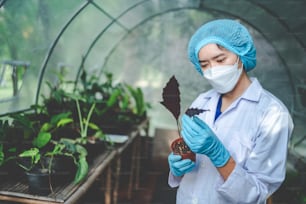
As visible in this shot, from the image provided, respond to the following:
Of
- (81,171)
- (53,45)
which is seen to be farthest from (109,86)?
(81,171)

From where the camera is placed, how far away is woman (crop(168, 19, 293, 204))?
0.94 m

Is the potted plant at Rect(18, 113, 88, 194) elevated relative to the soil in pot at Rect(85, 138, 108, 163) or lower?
elevated

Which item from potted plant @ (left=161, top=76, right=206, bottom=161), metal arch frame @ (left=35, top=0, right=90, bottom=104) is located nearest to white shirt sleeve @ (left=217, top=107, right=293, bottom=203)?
potted plant @ (left=161, top=76, right=206, bottom=161)

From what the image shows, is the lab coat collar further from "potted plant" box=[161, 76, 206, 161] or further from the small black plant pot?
the small black plant pot

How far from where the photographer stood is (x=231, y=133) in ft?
3.49

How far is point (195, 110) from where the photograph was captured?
947 millimetres

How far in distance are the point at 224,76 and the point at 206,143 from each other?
0.86 feet

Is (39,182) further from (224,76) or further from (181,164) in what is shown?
(224,76)

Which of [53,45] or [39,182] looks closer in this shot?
[39,182]

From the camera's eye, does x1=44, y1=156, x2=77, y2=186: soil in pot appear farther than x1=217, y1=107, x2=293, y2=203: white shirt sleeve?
Yes

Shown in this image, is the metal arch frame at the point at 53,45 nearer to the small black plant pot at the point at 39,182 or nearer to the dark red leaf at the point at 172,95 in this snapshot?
the small black plant pot at the point at 39,182

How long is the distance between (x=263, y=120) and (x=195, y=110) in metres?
0.24

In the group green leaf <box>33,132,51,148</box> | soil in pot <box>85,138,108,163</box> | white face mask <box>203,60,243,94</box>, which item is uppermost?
white face mask <box>203,60,243,94</box>

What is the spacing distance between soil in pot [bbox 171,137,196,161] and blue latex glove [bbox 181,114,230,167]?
7 cm
